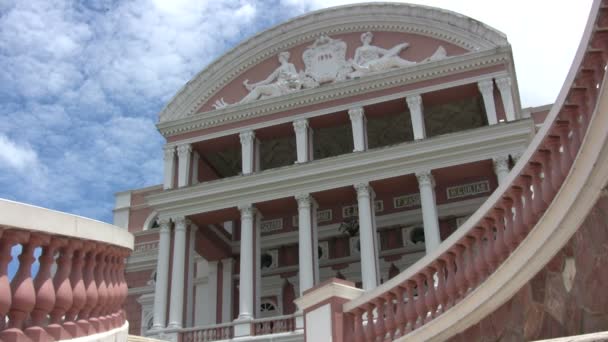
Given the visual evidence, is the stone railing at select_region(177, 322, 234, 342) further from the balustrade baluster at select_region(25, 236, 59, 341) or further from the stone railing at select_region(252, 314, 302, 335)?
the balustrade baluster at select_region(25, 236, 59, 341)

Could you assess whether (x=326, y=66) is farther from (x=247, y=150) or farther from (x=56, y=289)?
(x=56, y=289)

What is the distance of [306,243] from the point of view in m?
20.8

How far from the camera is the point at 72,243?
5.23m

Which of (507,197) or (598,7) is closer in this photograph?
(598,7)

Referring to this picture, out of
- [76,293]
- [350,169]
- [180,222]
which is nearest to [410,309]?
[76,293]

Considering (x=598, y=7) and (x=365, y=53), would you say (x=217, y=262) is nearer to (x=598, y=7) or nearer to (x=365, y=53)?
(x=365, y=53)

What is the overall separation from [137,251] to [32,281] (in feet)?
83.5

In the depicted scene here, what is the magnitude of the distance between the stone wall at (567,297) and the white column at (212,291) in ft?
61.0

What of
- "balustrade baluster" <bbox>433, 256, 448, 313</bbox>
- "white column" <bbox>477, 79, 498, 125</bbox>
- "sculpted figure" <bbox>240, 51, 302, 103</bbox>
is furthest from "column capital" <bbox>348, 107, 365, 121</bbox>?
"balustrade baluster" <bbox>433, 256, 448, 313</bbox>

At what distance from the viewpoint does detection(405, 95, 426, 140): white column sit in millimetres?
21209

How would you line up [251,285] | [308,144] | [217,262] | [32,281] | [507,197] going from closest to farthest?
[32,281] → [507,197] → [251,285] → [308,144] → [217,262]

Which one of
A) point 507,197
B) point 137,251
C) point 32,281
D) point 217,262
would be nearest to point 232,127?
point 217,262

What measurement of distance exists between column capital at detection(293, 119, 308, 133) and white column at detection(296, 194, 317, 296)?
8.01 feet

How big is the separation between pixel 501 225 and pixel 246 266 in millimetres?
15040
